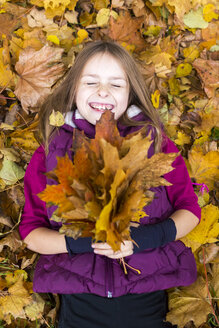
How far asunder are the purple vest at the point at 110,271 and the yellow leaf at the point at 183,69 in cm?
78

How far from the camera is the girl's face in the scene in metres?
1.45

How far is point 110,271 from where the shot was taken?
142 centimetres

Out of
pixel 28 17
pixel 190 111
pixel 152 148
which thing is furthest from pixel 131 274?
pixel 28 17

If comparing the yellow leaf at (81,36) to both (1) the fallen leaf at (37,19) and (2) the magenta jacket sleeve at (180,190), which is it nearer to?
(1) the fallen leaf at (37,19)

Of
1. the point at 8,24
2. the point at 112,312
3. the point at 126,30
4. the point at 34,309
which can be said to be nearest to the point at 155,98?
the point at 126,30

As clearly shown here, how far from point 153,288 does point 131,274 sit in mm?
112

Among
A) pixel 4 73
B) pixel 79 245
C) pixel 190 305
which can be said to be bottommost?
pixel 190 305

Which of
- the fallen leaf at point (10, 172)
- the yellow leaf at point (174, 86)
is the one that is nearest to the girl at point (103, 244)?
the fallen leaf at point (10, 172)

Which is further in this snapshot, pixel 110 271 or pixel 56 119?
pixel 56 119

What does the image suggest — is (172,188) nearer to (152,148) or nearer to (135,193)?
(152,148)

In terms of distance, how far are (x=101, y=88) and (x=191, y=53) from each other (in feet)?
2.58

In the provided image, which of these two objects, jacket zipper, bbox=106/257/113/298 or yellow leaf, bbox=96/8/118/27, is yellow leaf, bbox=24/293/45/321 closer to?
jacket zipper, bbox=106/257/113/298

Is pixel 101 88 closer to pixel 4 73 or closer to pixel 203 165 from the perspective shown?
pixel 4 73

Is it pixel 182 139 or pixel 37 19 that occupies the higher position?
pixel 37 19
